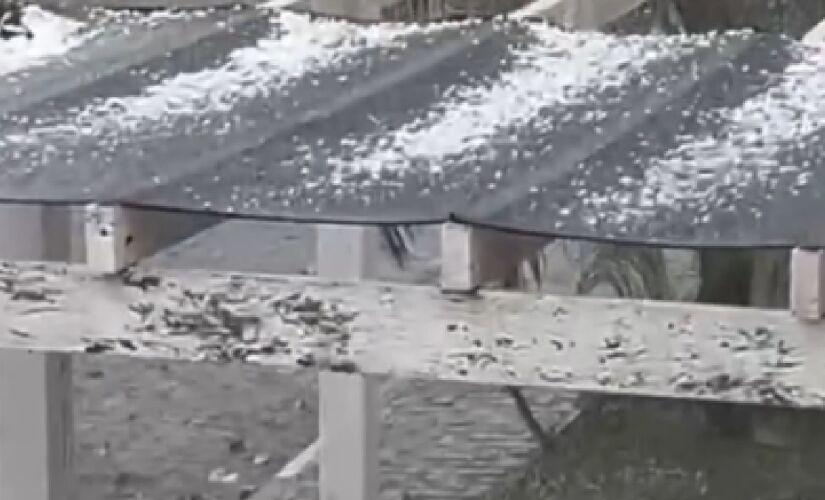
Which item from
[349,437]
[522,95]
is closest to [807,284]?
[522,95]

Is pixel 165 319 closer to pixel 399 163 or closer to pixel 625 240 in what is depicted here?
pixel 399 163

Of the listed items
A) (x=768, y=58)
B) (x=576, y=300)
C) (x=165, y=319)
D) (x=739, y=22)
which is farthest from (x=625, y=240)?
(x=739, y=22)

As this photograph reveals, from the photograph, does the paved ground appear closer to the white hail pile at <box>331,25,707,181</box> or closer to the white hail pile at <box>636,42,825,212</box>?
the white hail pile at <box>331,25,707,181</box>

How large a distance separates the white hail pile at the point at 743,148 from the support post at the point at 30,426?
1533 millimetres

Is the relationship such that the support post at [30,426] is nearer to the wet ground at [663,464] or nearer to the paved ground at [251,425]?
the paved ground at [251,425]

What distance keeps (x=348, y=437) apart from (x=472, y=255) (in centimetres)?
143

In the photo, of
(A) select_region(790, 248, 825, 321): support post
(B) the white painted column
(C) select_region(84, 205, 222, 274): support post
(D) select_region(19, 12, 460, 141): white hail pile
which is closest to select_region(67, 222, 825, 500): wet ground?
(B) the white painted column

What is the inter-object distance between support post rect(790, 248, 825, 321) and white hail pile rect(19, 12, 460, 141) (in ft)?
3.19

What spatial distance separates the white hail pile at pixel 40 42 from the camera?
9.95 feet

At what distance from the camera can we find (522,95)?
274 cm

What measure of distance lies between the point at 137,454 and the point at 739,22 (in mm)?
2040

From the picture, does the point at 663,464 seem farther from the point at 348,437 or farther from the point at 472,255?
the point at 472,255

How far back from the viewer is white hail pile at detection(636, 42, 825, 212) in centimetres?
225

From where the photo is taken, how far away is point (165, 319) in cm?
230
